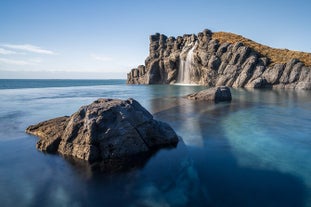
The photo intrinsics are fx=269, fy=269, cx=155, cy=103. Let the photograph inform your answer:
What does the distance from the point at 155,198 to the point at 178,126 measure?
1370 centimetres

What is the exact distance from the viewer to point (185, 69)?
106250 mm

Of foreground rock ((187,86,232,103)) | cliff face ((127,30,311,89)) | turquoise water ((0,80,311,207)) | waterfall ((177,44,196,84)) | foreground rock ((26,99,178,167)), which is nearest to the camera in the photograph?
turquoise water ((0,80,311,207))

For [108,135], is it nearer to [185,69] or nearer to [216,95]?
[216,95]

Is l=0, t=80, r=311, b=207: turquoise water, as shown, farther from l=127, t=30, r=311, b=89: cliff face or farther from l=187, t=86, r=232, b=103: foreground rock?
l=127, t=30, r=311, b=89: cliff face

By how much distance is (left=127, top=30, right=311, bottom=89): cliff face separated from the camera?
79312 millimetres

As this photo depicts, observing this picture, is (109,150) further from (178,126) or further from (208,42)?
(208,42)

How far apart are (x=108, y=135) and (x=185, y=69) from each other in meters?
92.6

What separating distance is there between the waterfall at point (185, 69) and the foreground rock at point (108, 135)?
8739cm

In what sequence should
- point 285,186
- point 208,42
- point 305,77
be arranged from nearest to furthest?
point 285,186
point 305,77
point 208,42

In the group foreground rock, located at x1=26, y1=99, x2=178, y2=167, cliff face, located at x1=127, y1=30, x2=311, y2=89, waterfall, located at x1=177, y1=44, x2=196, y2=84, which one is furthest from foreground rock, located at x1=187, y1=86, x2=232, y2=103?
waterfall, located at x1=177, y1=44, x2=196, y2=84

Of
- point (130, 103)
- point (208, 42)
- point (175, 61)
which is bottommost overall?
point (130, 103)

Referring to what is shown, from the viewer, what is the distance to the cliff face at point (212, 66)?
3123 inches

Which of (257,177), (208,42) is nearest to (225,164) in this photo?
(257,177)

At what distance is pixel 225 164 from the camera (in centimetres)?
1482
